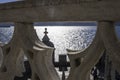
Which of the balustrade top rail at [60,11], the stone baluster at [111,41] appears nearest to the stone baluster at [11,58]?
the balustrade top rail at [60,11]

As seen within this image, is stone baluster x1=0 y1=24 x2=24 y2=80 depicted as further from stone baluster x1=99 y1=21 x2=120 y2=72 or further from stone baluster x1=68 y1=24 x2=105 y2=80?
stone baluster x1=99 y1=21 x2=120 y2=72

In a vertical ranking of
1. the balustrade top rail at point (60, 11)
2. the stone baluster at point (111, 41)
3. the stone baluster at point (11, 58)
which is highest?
the balustrade top rail at point (60, 11)

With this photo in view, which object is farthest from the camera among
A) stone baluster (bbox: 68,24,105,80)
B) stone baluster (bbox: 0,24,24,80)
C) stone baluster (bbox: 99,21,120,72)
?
stone baluster (bbox: 0,24,24,80)

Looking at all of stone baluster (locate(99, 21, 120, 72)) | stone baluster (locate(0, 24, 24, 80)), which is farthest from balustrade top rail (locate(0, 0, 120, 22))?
stone baluster (locate(0, 24, 24, 80))

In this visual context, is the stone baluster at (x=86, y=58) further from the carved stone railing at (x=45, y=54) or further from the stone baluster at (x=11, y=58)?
the stone baluster at (x=11, y=58)

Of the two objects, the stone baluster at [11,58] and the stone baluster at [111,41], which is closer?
the stone baluster at [111,41]

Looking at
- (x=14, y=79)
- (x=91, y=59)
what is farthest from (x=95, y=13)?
(x=14, y=79)

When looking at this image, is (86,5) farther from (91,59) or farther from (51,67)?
(51,67)

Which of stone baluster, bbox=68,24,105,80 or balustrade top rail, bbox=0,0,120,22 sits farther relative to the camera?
stone baluster, bbox=68,24,105,80

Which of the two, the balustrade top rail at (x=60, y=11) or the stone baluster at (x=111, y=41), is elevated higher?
the balustrade top rail at (x=60, y=11)

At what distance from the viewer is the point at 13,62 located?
254cm

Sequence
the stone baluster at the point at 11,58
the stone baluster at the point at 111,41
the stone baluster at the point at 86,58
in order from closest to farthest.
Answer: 1. the stone baluster at the point at 111,41
2. the stone baluster at the point at 86,58
3. the stone baluster at the point at 11,58

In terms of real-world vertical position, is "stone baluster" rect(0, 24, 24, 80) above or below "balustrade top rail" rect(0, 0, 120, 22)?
below

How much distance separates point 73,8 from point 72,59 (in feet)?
1.10
